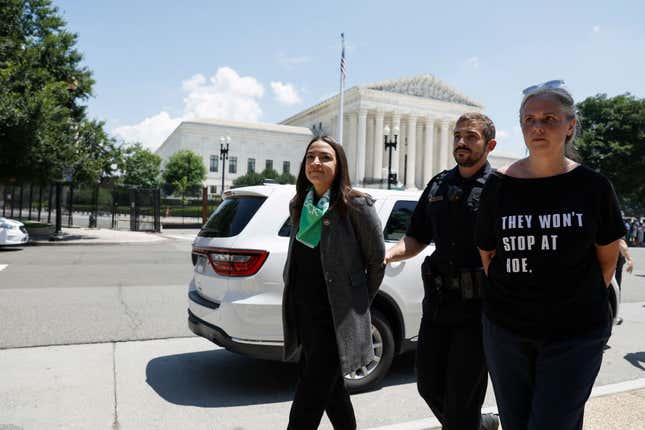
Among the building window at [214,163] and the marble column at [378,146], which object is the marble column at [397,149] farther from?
the building window at [214,163]

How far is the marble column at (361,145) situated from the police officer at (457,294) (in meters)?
76.9

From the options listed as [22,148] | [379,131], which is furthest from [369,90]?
[22,148]

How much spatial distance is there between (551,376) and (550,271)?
1.32 feet

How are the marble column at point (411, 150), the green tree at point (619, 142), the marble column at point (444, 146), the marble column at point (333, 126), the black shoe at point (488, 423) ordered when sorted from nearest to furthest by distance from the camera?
the black shoe at point (488, 423), the green tree at point (619, 142), the marble column at point (411, 150), the marble column at point (333, 126), the marble column at point (444, 146)

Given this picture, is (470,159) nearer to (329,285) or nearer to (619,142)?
(329,285)

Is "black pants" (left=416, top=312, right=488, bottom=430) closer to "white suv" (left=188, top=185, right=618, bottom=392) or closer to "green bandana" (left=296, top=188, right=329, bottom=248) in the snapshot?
"green bandana" (left=296, top=188, right=329, bottom=248)

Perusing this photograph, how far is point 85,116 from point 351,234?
26.3 m

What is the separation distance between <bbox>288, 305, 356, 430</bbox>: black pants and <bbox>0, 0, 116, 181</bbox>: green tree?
19829 millimetres

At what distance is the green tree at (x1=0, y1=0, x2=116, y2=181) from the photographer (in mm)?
19828

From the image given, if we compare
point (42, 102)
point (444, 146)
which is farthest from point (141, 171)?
point (42, 102)

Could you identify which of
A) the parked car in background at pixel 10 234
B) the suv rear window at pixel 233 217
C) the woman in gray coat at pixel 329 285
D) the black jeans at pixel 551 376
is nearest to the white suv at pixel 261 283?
the suv rear window at pixel 233 217

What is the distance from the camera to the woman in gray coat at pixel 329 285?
2.89m

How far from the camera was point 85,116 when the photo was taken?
26.0 metres

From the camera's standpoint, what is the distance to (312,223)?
9.85 ft
